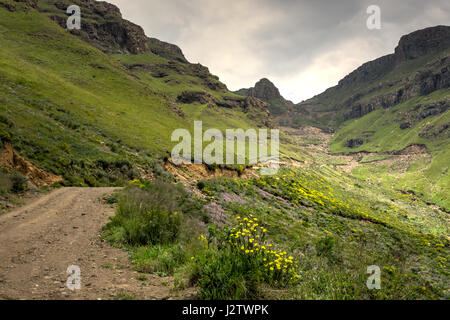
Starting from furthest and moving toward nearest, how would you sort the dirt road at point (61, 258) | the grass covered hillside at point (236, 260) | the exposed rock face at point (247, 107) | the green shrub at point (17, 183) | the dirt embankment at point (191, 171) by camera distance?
the exposed rock face at point (247, 107), the dirt embankment at point (191, 171), the green shrub at point (17, 183), the dirt road at point (61, 258), the grass covered hillside at point (236, 260)

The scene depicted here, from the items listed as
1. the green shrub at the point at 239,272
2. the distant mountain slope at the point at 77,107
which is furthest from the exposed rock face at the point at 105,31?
the green shrub at the point at 239,272

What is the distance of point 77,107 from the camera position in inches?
1464

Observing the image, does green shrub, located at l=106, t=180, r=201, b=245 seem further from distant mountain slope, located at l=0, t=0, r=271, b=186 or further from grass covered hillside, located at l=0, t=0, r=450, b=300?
distant mountain slope, located at l=0, t=0, r=271, b=186

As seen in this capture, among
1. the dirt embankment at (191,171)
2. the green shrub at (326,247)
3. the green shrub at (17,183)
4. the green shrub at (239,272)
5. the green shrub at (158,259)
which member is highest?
the dirt embankment at (191,171)

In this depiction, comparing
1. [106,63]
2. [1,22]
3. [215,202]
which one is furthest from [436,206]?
[1,22]

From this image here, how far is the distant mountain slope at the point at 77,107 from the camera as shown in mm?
18125

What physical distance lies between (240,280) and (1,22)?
4136 inches

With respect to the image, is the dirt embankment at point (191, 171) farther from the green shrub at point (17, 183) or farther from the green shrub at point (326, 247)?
the green shrub at point (326, 247)

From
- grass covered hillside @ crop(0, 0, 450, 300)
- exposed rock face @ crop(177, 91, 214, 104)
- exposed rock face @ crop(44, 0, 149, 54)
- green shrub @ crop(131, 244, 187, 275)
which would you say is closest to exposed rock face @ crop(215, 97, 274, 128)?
exposed rock face @ crop(177, 91, 214, 104)

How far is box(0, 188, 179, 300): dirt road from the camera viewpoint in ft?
14.7

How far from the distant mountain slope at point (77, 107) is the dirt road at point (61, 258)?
742 centimetres

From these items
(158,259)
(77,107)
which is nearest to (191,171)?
(77,107)

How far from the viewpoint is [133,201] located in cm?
994
